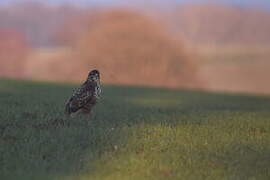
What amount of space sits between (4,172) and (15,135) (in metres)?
2.20

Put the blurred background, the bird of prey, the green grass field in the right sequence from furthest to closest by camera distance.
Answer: the blurred background, the bird of prey, the green grass field

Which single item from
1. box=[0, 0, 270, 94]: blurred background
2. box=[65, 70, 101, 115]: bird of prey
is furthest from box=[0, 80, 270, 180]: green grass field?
box=[0, 0, 270, 94]: blurred background

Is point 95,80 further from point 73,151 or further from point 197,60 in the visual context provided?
point 197,60

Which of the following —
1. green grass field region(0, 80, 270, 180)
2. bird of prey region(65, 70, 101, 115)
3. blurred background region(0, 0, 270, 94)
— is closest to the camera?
green grass field region(0, 80, 270, 180)

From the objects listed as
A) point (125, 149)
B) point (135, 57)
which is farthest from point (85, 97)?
point (135, 57)

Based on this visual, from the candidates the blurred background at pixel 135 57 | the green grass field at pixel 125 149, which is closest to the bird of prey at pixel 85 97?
the green grass field at pixel 125 149

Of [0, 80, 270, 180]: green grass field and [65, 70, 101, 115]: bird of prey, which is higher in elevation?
[65, 70, 101, 115]: bird of prey

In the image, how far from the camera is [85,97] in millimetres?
14273

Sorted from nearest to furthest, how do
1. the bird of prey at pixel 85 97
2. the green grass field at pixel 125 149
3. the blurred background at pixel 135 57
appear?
Result: the green grass field at pixel 125 149
the bird of prey at pixel 85 97
the blurred background at pixel 135 57

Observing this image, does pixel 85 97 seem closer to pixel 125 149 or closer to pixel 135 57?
pixel 125 149

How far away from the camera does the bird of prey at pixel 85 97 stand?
562 inches

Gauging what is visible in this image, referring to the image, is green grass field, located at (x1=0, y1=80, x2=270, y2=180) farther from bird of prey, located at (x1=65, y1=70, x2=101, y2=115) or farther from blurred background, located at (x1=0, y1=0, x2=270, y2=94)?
blurred background, located at (x1=0, y1=0, x2=270, y2=94)

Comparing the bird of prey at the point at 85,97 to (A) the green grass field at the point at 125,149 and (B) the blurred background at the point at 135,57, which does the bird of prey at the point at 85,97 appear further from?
(B) the blurred background at the point at 135,57

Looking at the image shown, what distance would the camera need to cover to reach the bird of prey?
14266 mm
